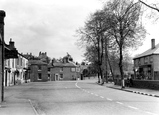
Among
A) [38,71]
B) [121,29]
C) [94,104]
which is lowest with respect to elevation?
[94,104]

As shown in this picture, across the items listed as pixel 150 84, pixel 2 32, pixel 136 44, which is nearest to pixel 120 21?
pixel 136 44

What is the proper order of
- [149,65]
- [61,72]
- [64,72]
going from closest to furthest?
1. [149,65]
2. [61,72]
3. [64,72]

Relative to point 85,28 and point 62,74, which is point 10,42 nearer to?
point 85,28

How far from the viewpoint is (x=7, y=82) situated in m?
44.1

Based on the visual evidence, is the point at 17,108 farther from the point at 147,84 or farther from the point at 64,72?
the point at 64,72

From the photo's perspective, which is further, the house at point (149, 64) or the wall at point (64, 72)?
the wall at point (64, 72)

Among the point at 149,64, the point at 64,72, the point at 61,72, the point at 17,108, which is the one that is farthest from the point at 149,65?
the point at 61,72

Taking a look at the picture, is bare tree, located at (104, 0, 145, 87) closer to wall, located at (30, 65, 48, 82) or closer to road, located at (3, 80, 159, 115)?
road, located at (3, 80, 159, 115)

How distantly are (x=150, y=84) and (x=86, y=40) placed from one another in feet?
83.7

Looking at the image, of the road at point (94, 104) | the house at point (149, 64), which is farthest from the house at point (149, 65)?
the road at point (94, 104)

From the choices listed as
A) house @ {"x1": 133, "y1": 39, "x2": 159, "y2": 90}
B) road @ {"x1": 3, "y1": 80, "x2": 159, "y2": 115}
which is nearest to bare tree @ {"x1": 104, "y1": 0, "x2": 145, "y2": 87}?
house @ {"x1": 133, "y1": 39, "x2": 159, "y2": 90}

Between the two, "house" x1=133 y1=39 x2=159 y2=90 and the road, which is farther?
"house" x1=133 y1=39 x2=159 y2=90

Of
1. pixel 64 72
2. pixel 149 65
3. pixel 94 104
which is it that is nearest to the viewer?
pixel 94 104

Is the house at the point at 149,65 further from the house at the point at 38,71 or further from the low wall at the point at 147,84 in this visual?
the house at the point at 38,71
